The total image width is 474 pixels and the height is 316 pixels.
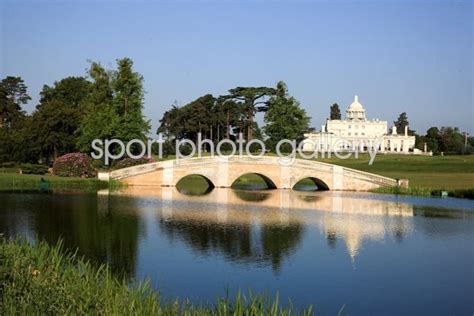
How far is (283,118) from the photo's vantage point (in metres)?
53.0

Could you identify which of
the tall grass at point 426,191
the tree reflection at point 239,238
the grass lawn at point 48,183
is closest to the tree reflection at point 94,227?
the tree reflection at point 239,238

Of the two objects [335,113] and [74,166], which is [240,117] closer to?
[74,166]

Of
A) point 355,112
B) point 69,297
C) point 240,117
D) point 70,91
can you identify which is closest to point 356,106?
point 355,112

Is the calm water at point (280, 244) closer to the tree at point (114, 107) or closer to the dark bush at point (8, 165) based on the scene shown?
the tree at point (114, 107)

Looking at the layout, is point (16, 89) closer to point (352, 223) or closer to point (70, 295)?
point (352, 223)

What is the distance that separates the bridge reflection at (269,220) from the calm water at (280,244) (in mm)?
44

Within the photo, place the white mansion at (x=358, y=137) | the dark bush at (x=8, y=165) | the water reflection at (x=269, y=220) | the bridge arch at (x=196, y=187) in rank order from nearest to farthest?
the water reflection at (x=269, y=220)
the bridge arch at (x=196, y=187)
the dark bush at (x=8, y=165)
the white mansion at (x=358, y=137)

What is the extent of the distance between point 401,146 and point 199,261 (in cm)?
8492

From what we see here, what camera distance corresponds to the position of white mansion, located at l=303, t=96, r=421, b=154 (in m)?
94.2

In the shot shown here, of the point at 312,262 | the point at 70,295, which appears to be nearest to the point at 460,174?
the point at 312,262

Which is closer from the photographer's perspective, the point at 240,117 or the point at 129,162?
the point at 129,162

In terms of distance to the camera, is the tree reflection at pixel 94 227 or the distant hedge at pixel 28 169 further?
the distant hedge at pixel 28 169

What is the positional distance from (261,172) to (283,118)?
1408 cm

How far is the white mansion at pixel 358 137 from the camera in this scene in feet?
309
